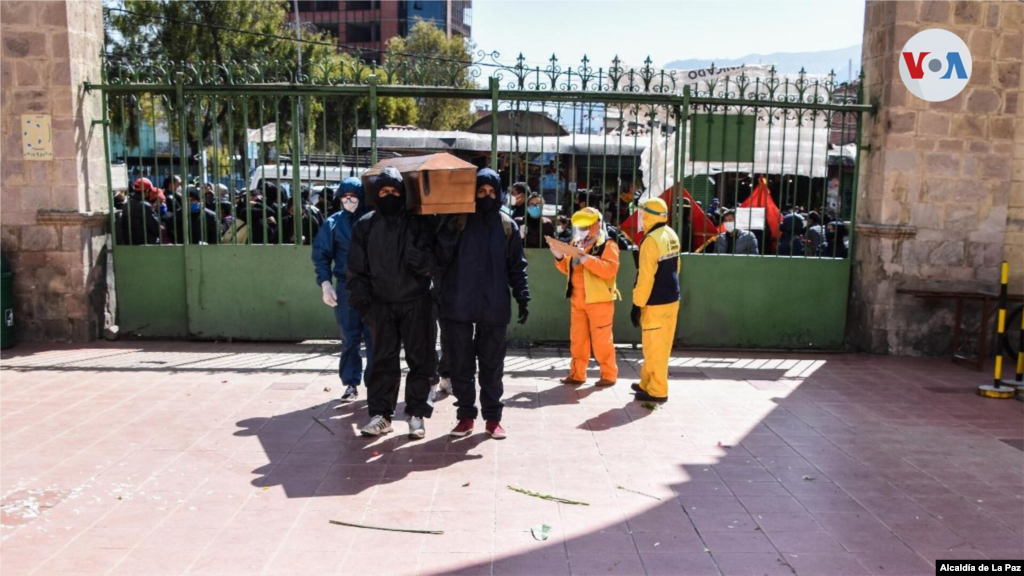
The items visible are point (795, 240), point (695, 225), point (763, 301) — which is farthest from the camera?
point (795, 240)

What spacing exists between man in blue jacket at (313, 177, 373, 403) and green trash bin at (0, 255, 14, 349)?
3969mm

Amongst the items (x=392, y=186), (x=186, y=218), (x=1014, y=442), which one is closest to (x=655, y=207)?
(x=392, y=186)

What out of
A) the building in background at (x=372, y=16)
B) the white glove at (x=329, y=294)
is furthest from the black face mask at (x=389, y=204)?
the building in background at (x=372, y=16)

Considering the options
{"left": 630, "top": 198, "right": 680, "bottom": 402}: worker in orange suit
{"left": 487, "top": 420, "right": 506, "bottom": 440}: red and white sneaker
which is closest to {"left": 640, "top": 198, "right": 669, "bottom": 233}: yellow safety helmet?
{"left": 630, "top": 198, "right": 680, "bottom": 402}: worker in orange suit

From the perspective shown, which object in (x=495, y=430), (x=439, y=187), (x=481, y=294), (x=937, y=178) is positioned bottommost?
(x=495, y=430)

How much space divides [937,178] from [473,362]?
5.81 meters

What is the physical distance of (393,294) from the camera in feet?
19.3

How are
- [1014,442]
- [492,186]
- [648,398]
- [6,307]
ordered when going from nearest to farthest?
[492,186] < [1014,442] < [648,398] < [6,307]

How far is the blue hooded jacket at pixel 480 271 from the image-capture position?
5973 millimetres

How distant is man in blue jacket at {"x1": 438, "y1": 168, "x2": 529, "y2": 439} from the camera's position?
19.6 feet

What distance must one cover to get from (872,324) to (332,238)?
230 inches

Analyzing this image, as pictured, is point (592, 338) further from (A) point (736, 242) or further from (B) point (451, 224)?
(A) point (736, 242)

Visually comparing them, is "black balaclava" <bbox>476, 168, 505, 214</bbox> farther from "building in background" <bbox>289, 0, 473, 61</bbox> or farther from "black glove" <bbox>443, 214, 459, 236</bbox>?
"building in background" <bbox>289, 0, 473, 61</bbox>

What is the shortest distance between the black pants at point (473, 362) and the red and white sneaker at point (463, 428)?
3cm
